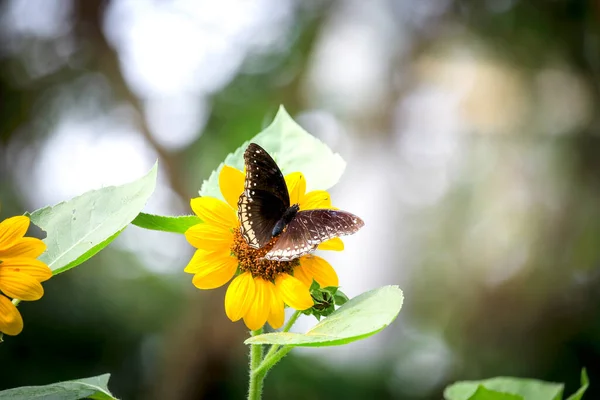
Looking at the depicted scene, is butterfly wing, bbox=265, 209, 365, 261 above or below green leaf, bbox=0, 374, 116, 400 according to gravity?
above

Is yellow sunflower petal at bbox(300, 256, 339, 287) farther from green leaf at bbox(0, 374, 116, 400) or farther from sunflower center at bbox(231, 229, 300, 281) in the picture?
green leaf at bbox(0, 374, 116, 400)

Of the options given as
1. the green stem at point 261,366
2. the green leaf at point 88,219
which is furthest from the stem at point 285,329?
the green leaf at point 88,219

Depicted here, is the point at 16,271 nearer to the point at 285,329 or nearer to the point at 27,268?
the point at 27,268

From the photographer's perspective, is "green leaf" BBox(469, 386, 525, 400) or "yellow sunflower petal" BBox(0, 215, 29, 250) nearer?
"yellow sunflower petal" BBox(0, 215, 29, 250)

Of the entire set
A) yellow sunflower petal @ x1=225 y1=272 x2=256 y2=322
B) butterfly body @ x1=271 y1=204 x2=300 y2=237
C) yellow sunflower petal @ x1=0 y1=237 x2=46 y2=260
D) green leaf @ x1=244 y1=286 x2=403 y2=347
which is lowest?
yellow sunflower petal @ x1=225 y1=272 x2=256 y2=322

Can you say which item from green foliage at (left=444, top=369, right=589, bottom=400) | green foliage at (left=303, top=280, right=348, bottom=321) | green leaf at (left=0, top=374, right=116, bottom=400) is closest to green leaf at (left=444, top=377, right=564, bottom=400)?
green foliage at (left=444, top=369, right=589, bottom=400)

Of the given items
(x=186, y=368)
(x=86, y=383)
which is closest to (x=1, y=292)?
(x=86, y=383)

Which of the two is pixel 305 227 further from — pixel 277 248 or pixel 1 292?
pixel 1 292

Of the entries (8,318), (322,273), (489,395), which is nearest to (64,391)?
(8,318)
